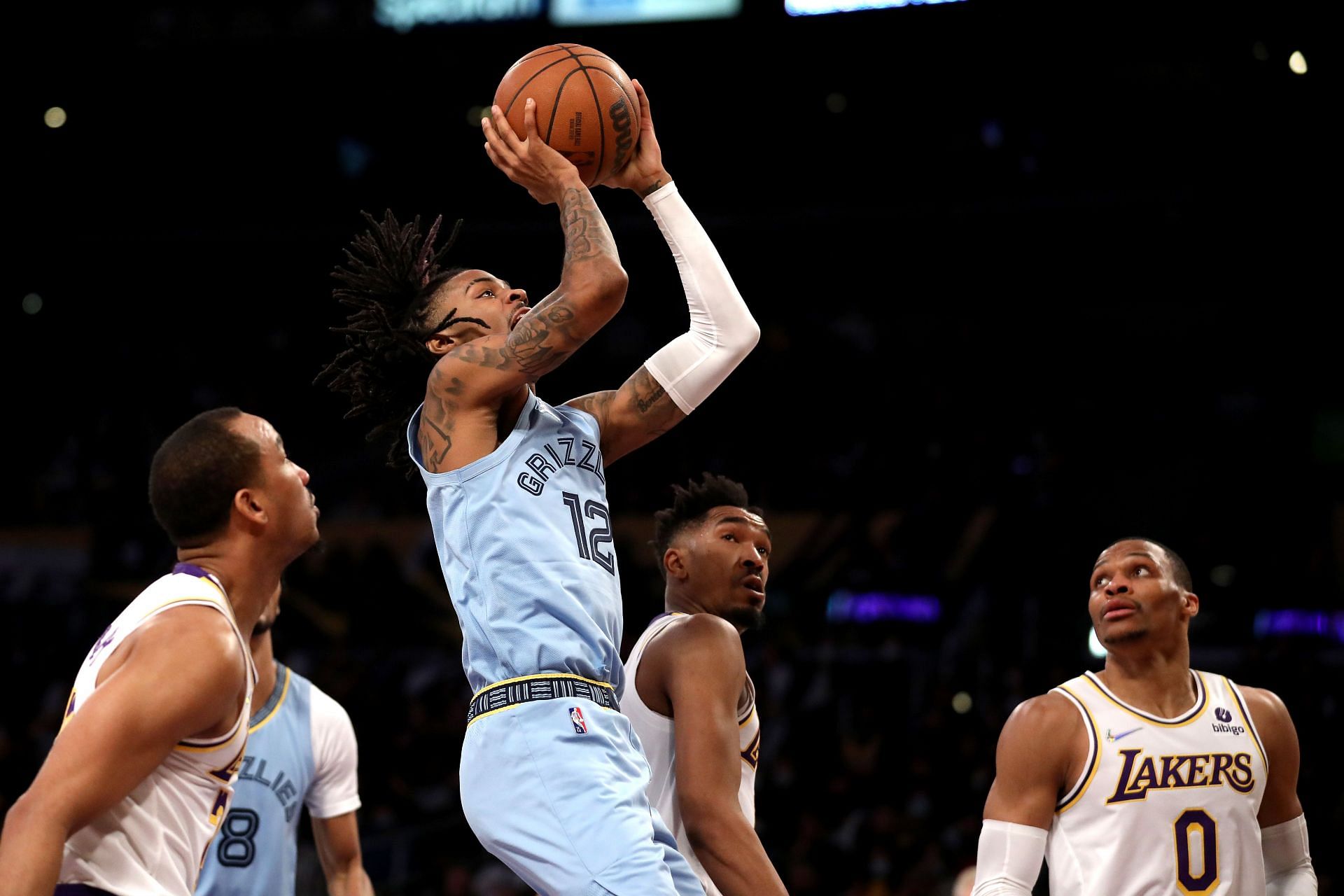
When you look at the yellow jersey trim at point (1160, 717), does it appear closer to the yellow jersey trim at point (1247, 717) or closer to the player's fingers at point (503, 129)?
the yellow jersey trim at point (1247, 717)

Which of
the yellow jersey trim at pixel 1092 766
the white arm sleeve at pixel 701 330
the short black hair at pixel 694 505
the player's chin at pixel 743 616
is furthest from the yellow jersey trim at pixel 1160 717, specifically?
the white arm sleeve at pixel 701 330

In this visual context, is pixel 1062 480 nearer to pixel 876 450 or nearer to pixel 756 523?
pixel 876 450

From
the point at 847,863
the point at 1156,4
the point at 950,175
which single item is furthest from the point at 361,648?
the point at 1156,4

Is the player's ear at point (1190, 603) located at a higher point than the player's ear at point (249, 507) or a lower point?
higher

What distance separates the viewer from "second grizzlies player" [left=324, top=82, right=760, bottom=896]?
287 cm

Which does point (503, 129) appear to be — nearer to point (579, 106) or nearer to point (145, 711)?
point (579, 106)

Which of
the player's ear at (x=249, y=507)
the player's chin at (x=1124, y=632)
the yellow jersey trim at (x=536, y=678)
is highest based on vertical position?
the player's chin at (x=1124, y=632)

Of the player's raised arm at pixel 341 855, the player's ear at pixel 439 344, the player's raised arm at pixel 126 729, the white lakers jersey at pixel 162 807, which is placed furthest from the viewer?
the player's raised arm at pixel 341 855

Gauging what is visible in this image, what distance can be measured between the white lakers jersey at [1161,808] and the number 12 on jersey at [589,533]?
1.85 metres

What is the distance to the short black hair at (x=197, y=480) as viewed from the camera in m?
2.97

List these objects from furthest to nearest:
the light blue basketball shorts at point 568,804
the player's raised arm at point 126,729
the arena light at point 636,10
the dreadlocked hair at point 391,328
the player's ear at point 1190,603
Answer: the arena light at point 636,10
the player's ear at point 1190,603
the dreadlocked hair at point 391,328
the light blue basketball shorts at point 568,804
the player's raised arm at point 126,729

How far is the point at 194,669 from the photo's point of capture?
259cm

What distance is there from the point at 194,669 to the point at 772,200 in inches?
457

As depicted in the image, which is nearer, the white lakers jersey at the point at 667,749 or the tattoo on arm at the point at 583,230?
the tattoo on arm at the point at 583,230
